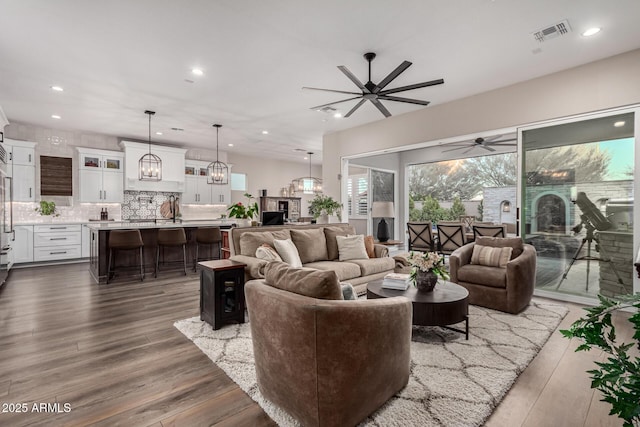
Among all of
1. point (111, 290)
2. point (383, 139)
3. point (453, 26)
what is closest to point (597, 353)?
point (453, 26)

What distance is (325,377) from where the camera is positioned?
162 centimetres

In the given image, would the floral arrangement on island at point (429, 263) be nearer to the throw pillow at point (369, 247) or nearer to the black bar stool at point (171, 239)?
the throw pillow at point (369, 247)

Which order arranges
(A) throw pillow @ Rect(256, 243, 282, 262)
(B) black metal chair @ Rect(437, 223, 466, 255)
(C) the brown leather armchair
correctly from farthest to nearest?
(B) black metal chair @ Rect(437, 223, 466, 255)
(A) throw pillow @ Rect(256, 243, 282, 262)
(C) the brown leather armchair

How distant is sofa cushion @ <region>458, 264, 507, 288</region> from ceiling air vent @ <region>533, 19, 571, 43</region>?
2.60 m

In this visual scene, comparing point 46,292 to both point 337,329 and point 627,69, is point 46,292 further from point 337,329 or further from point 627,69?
point 627,69

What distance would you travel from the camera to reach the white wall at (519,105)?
153 inches

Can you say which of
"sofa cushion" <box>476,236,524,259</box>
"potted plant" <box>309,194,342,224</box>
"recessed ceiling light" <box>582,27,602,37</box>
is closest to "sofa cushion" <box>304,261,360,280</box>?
"sofa cushion" <box>476,236,524,259</box>

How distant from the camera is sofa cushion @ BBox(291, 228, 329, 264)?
4.34m

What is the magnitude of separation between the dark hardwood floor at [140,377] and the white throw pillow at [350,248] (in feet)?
6.84

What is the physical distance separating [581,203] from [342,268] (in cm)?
336

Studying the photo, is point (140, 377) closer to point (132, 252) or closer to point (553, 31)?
point (132, 252)

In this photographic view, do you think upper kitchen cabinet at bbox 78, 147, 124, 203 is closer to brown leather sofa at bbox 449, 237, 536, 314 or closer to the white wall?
the white wall

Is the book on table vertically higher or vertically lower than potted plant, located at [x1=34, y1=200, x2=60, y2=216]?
lower

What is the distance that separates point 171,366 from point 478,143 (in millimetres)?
6800
